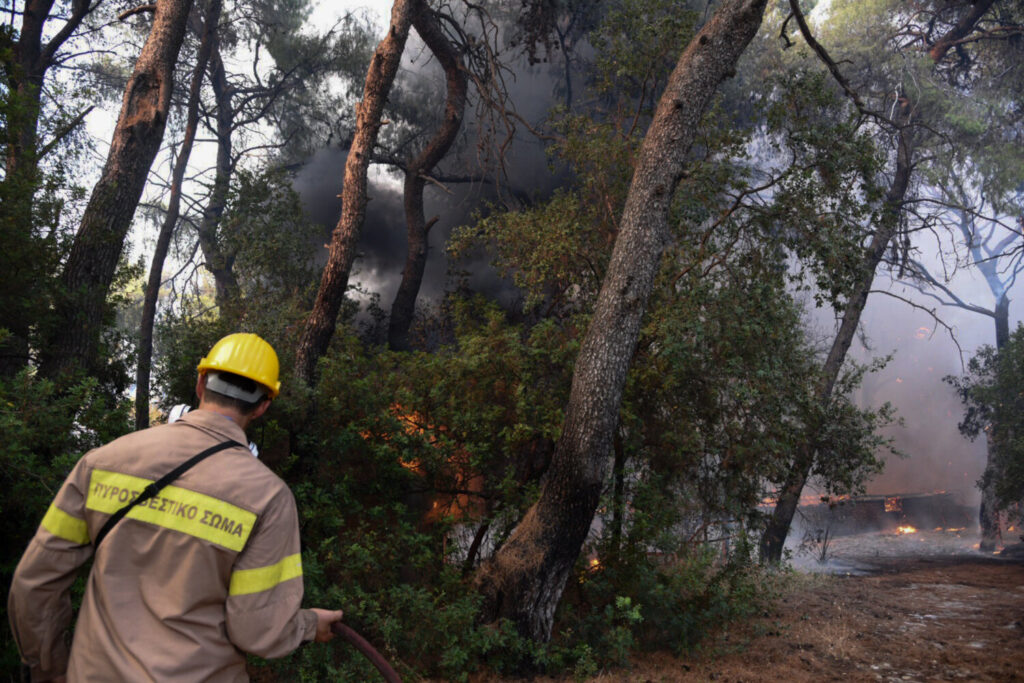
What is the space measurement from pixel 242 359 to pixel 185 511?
0.55m

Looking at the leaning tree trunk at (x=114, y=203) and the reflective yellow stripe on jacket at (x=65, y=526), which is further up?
the leaning tree trunk at (x=114, y=203)

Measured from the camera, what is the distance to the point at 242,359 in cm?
243

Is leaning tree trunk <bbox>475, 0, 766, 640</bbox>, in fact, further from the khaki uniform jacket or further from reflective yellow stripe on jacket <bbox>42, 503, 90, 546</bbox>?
reflective yellow stripe on jacket <bbox>42, 503, 90, 546</bbox>

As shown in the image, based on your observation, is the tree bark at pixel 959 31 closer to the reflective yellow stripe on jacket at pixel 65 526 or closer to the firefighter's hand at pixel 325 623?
the firefighter's hand at pixel 325 623

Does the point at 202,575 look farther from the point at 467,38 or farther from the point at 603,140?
the point at 467,38

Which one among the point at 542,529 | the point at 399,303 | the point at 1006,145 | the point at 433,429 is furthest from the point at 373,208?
the point at 1006,145

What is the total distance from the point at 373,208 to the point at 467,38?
7043 millimetres

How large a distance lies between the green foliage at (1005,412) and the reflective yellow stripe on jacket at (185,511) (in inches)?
703

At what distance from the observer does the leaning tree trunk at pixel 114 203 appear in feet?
22.1

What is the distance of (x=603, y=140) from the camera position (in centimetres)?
1038

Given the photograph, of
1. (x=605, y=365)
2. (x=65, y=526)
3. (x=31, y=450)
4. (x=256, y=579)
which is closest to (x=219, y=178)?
(x=31, y=450)

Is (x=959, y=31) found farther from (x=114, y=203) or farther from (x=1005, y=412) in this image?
(x=114, y=203)

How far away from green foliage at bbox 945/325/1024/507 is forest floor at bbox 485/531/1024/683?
81.4 inches

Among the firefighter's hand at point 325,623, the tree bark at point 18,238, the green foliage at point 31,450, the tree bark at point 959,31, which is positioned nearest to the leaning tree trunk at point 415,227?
the tree bark at point 18,238
